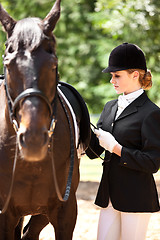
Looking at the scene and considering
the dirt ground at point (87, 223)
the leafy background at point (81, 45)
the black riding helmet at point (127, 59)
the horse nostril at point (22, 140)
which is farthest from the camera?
the leafy background at point (81, 45)

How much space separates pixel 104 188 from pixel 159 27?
268 inches

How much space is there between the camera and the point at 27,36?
2.60m

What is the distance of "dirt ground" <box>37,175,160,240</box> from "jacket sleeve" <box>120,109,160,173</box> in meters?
2.17

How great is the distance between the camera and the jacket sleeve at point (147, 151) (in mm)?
3436

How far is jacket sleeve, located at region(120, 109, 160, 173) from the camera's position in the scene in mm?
3436

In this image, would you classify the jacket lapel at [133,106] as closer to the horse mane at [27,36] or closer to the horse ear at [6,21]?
the horse mane at [27,36]

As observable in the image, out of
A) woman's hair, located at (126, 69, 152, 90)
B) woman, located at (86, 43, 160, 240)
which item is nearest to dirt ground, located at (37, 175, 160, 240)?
woman, located at (86, 43, 160, 240)

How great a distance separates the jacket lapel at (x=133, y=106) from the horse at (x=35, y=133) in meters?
0.50

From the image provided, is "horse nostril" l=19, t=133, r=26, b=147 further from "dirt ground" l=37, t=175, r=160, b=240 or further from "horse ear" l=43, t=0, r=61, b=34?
"dirt ground" l=37, t=175, r=160, b=240

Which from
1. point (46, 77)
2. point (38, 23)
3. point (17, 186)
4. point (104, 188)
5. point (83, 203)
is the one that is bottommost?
point (83, 203)

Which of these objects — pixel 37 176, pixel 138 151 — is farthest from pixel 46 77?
pixel 138 151

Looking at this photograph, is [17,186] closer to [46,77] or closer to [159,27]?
[46,77]

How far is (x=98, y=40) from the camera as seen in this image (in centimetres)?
1855

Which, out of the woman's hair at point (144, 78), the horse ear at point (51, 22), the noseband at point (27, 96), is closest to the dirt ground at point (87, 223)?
the woman's hair at point (144, 78)
